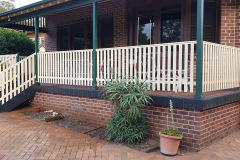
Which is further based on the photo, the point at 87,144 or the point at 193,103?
the point at 87,144

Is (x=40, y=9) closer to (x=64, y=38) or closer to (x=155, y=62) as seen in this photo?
(x=64, y=38)

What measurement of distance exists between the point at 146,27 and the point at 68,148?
183 inches

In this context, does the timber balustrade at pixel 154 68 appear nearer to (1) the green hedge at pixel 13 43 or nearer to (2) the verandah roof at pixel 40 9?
(2) the verandah roof at pixel 40 9

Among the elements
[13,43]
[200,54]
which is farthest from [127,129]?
[13,43]

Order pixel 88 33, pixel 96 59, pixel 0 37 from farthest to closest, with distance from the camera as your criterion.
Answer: pixel 0 37 < pixel 88 33 < pixel 96 59

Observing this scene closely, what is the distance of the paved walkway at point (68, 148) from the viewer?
3875 mm

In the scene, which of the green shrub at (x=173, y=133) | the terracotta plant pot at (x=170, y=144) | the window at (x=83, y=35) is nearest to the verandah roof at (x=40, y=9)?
the window at (x=83, y=35)

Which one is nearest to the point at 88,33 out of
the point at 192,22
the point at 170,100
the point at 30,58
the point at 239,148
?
the point at 30,58

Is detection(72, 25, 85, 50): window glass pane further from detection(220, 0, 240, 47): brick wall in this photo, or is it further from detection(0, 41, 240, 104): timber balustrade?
detection(220, 0, 240, 47): brick wall

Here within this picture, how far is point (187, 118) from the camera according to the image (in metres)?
4.16

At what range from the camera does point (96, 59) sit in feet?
19.8

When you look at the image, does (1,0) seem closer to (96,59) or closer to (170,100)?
(96,59)

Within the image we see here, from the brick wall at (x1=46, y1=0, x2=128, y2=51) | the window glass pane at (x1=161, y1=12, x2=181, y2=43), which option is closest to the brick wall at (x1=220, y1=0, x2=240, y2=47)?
the window glass pane at (x1=161, y1=12, x2=181, y2=43)

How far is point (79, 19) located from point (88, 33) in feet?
2.27
